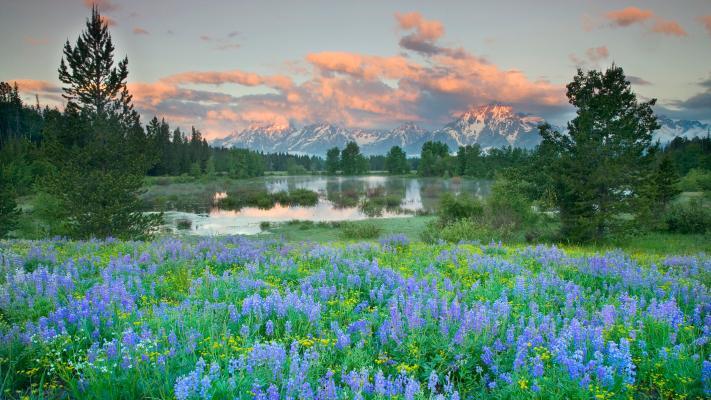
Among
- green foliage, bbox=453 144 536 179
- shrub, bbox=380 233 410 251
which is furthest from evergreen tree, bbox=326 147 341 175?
shrub, bbox=380 233 410 251

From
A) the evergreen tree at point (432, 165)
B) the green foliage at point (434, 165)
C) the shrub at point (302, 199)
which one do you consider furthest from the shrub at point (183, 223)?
the evergreen tree at point (432, 165)

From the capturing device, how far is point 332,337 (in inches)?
178

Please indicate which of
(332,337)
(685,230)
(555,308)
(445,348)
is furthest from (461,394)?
(685,230)

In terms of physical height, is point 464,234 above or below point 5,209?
below

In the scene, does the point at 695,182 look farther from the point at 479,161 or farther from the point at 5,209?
the point at 479,161

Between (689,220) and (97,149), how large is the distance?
37.6 meters

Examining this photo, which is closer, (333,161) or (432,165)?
(432,165)

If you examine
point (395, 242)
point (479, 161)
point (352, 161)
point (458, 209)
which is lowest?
point (458, 209)

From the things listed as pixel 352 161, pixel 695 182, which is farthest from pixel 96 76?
pixel 352 161

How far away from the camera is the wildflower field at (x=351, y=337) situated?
139 inches

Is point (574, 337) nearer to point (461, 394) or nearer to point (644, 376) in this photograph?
point (644, 376)

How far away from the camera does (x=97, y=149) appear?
80.1 ft

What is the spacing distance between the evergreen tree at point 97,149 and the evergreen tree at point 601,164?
23558 mm

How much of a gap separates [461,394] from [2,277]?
7386 mm
